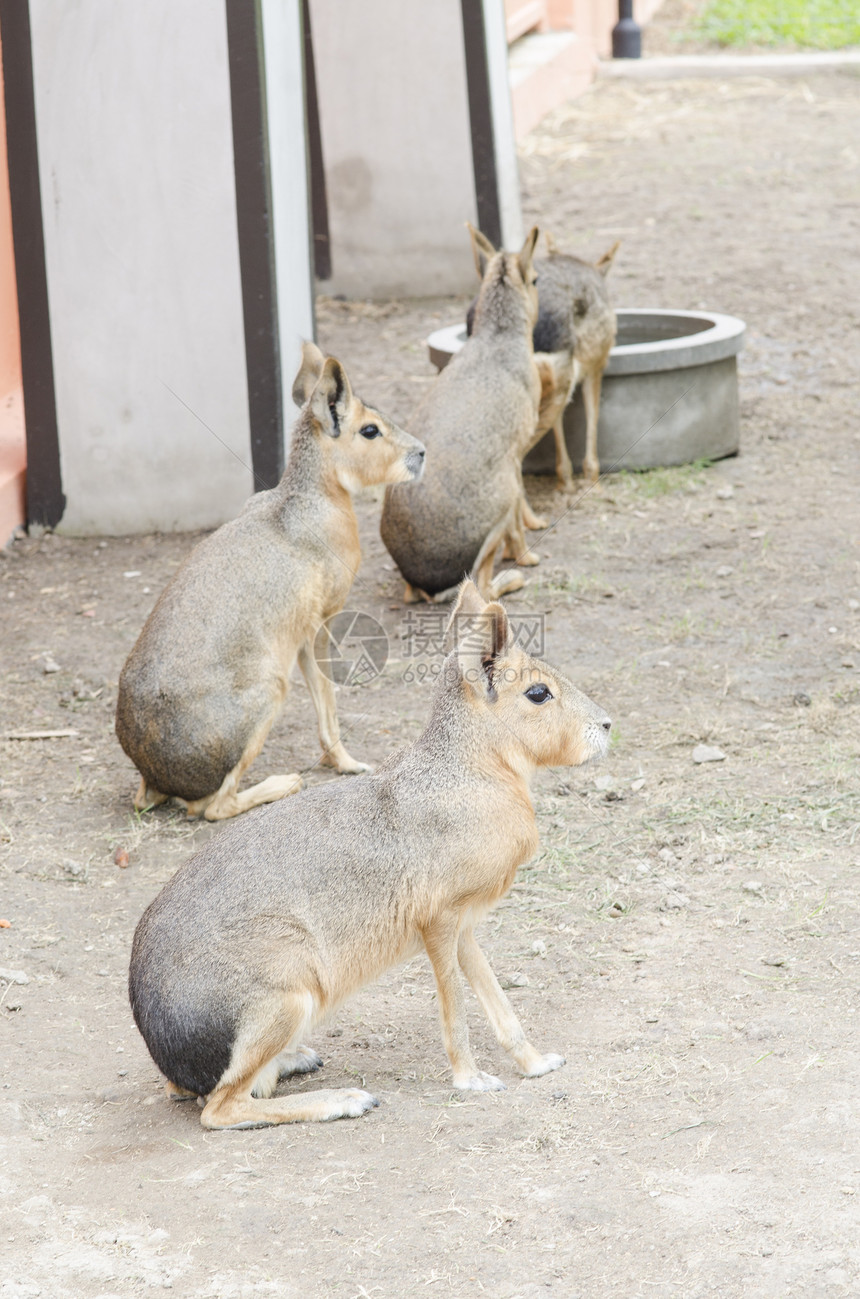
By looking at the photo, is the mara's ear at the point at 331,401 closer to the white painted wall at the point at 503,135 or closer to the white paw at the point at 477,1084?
the white paw at the point at 477,1084

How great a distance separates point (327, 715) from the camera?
5.48 m

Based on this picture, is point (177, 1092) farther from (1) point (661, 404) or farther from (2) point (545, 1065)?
(1) point (661, 404)

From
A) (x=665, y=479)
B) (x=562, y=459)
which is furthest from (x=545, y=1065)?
(x=665, y=479)

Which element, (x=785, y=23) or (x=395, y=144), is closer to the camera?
(x=395, y=144)

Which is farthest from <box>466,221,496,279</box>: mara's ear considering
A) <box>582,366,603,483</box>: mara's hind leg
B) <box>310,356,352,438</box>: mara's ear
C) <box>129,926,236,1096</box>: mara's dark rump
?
<box>129,926,236,1096</box>: mara's dark rump

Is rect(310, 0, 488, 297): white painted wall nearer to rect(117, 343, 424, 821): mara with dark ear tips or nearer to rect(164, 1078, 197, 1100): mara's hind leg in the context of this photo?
rect(117, 343, 424, 821): mara with dark ear tips

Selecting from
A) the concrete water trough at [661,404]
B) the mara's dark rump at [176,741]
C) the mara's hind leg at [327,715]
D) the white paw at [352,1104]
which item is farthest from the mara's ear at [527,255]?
the white paw at [352,1104]

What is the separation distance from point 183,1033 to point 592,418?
17.0 feet

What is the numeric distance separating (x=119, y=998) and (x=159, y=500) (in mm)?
4062

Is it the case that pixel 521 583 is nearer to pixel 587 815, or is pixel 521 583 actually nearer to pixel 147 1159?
pixel 587 815

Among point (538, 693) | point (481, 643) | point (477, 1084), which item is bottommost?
point (477, 1084)

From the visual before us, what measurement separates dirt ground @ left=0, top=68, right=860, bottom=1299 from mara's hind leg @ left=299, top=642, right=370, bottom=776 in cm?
32

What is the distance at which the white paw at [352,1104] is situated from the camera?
11.5 ft

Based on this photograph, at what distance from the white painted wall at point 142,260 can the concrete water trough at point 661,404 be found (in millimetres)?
1306
